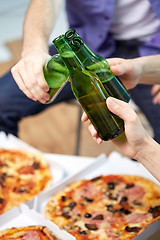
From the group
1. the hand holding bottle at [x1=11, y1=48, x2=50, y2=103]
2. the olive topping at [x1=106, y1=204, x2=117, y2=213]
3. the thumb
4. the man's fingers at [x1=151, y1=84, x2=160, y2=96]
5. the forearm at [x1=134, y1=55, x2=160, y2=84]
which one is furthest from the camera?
the man's fingers at [x1=151, y1=84, x2=160, y2=96]

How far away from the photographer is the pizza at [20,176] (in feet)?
3.67

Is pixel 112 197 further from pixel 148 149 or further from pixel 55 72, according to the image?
pixel 55 72

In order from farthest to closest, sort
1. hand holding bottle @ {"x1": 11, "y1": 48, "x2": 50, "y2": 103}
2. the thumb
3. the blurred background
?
the blurred background
hand holding bottle @ {"x1": 11, "y1": 48, "x2": 50, "y2": 103}
the thumb

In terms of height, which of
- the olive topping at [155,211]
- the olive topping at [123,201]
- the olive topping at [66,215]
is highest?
the olive topping at [66,215]

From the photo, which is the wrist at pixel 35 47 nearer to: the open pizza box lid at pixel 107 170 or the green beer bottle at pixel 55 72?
the green beer bottle at pixel 55 72

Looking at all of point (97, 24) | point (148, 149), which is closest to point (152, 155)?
point (148, 149)

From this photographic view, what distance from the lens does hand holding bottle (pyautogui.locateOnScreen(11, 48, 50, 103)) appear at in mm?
936

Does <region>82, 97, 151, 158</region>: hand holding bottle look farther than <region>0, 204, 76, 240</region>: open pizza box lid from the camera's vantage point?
No

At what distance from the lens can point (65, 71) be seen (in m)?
0.87

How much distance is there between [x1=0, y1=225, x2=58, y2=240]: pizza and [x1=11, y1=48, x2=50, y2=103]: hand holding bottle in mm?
331

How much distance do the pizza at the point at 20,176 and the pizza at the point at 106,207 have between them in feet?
0.33

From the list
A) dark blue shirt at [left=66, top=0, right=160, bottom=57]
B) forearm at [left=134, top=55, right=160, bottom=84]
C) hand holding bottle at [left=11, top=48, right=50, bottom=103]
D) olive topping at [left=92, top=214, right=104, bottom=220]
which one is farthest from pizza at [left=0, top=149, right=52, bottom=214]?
dark blue shirt at [left=66, top=0, right=160, bottom=57]

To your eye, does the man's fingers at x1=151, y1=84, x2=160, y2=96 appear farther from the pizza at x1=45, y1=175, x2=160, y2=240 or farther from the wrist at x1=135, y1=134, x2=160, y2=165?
the wrist at x1=135, y1=134, x2=160, y2=165

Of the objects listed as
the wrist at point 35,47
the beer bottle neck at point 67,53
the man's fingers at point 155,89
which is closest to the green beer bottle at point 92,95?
the beer bottle neck at point 67,53
